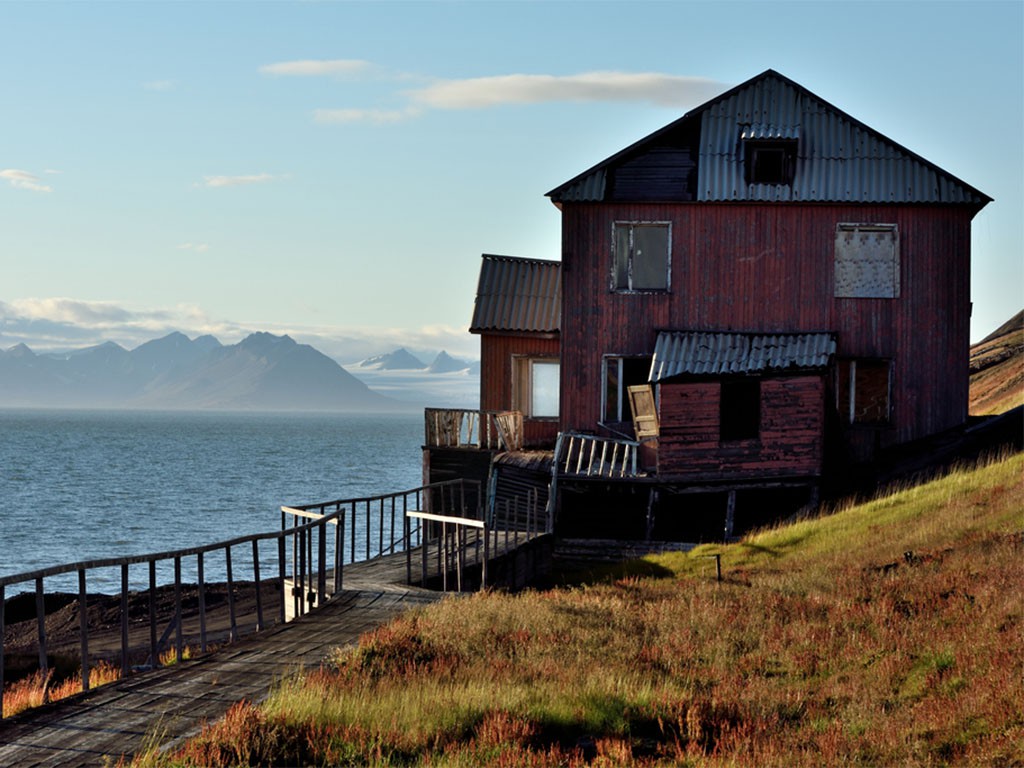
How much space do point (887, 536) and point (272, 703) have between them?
14797mm

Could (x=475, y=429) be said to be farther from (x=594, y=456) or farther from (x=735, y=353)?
(x=735, y=353)

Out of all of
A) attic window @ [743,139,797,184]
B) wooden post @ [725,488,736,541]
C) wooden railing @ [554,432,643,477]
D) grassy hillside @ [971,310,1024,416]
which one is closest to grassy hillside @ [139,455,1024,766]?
wooden post @ [725,488,736,541]

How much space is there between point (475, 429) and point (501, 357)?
7.90 ft

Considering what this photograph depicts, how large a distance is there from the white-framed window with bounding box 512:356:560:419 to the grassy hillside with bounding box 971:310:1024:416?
1535cm

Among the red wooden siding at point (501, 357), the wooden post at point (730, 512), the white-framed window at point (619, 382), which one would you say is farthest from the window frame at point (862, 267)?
the red wooden siding at point (501, 357)

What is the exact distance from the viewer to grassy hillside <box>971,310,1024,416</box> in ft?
160

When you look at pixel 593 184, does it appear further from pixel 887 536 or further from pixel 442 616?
pixel 442 616

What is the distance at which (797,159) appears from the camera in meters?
32.9

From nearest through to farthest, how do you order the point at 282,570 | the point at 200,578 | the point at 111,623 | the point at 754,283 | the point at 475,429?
the point at 200,578 → the point at 282,570 → the point at 754,283 → the point at 111,623 → the point at 475,429

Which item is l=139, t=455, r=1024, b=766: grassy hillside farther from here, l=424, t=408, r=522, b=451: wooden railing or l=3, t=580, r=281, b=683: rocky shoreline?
l=424, t=408, r=522, b=451: wooden railing

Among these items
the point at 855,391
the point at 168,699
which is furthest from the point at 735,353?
the point at 168,699

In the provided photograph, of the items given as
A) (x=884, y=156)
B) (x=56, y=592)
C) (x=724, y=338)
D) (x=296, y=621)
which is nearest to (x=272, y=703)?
(x=296, y=621)

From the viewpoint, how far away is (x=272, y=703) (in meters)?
11.6

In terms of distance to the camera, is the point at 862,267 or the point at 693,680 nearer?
the point at 693,680
